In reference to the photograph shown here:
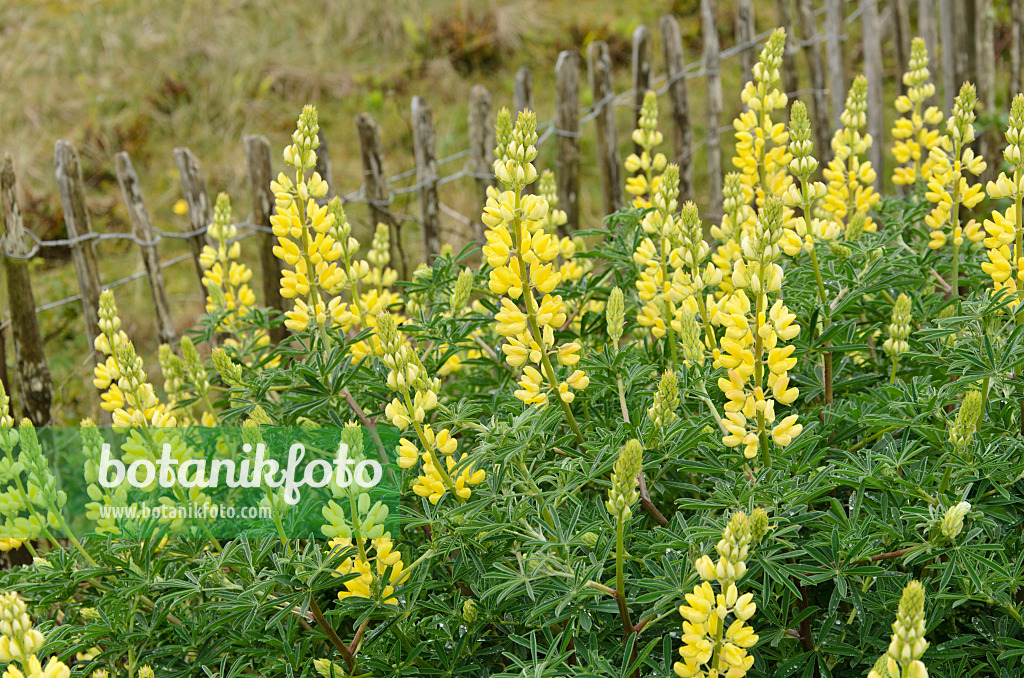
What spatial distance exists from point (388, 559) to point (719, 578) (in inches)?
25.1

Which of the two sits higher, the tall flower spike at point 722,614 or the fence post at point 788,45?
the fence post at point 788,45

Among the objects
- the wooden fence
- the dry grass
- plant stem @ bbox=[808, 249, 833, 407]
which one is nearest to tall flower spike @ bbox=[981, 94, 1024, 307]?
plant stem @ bbox=[808, 249, 833, 407]

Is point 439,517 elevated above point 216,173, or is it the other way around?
point 216,173

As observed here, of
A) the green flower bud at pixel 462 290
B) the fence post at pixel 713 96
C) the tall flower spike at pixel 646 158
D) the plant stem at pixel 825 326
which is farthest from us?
the fence post at pixel 713 96

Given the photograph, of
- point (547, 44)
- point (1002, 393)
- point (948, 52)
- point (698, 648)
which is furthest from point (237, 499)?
point (547, 44)

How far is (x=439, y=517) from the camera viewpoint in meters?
1.52

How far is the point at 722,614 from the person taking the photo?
1.10 m

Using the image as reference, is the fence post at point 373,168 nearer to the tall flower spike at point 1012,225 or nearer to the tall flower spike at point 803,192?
the tall flower spike at point 803,192

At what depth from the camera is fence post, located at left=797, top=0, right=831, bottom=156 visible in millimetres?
4254

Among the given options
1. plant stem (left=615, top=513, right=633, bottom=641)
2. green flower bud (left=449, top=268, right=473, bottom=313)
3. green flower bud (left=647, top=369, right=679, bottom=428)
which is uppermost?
green flower bud (left=449, top=268, right=473, bottom=313)

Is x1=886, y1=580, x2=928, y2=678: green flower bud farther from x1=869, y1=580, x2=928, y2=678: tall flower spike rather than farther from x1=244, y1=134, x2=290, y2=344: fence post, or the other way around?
x1=244, y1=134, x2=290, y2=344: fence post

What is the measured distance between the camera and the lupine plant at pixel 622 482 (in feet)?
4.42

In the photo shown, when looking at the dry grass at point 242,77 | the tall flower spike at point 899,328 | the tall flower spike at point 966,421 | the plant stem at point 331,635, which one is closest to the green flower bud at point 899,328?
the tall flower spike at point 899,328

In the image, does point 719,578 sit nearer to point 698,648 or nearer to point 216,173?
point 698,648
